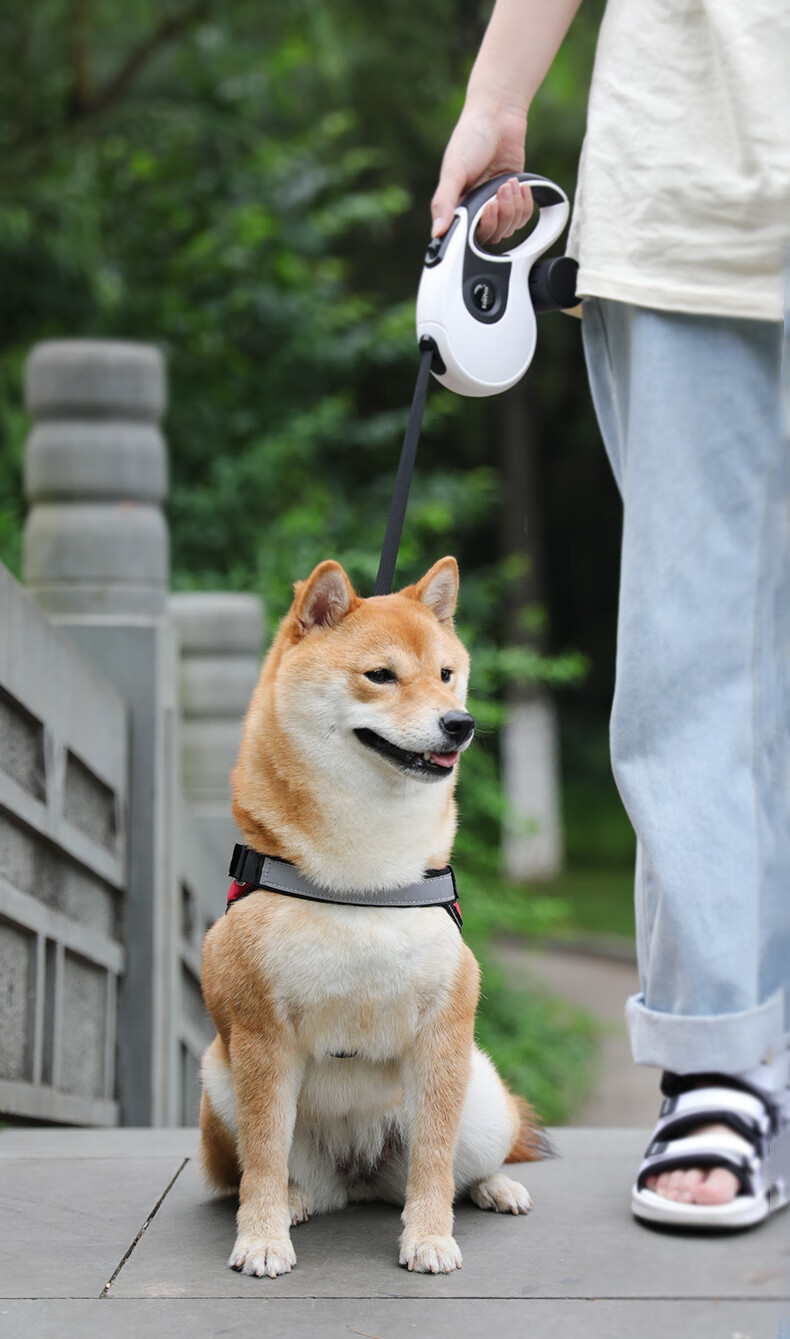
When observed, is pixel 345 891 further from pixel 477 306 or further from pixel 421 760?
pixel 477 306

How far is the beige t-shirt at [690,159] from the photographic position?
1916 millimetres

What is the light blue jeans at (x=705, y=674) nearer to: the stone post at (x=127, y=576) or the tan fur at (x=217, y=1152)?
the tan fur at (x=217, y=1152)

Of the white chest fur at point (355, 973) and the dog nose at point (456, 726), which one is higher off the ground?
the dog nose at point (456, 726)

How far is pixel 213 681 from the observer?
542 cm

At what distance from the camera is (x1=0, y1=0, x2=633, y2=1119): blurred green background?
7.88 meters

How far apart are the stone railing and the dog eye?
162 cm

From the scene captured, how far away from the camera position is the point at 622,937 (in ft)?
39.3

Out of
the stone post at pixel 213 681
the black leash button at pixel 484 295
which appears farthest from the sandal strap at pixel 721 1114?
the stone post at pixel 213 681

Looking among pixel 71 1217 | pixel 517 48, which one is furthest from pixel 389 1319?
pixel 517 48

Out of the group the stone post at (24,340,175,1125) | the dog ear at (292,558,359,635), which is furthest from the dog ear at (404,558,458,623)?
the stone post at (24,340,175,1125)

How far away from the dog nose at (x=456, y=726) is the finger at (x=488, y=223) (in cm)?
80

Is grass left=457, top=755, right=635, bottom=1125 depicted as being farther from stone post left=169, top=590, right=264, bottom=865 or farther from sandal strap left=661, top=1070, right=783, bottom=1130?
sandal strap left=661, top=1070, right=783, bottom=1130

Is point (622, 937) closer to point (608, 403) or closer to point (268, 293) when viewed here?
point (268, 293)

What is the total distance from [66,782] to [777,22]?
8.54ft
